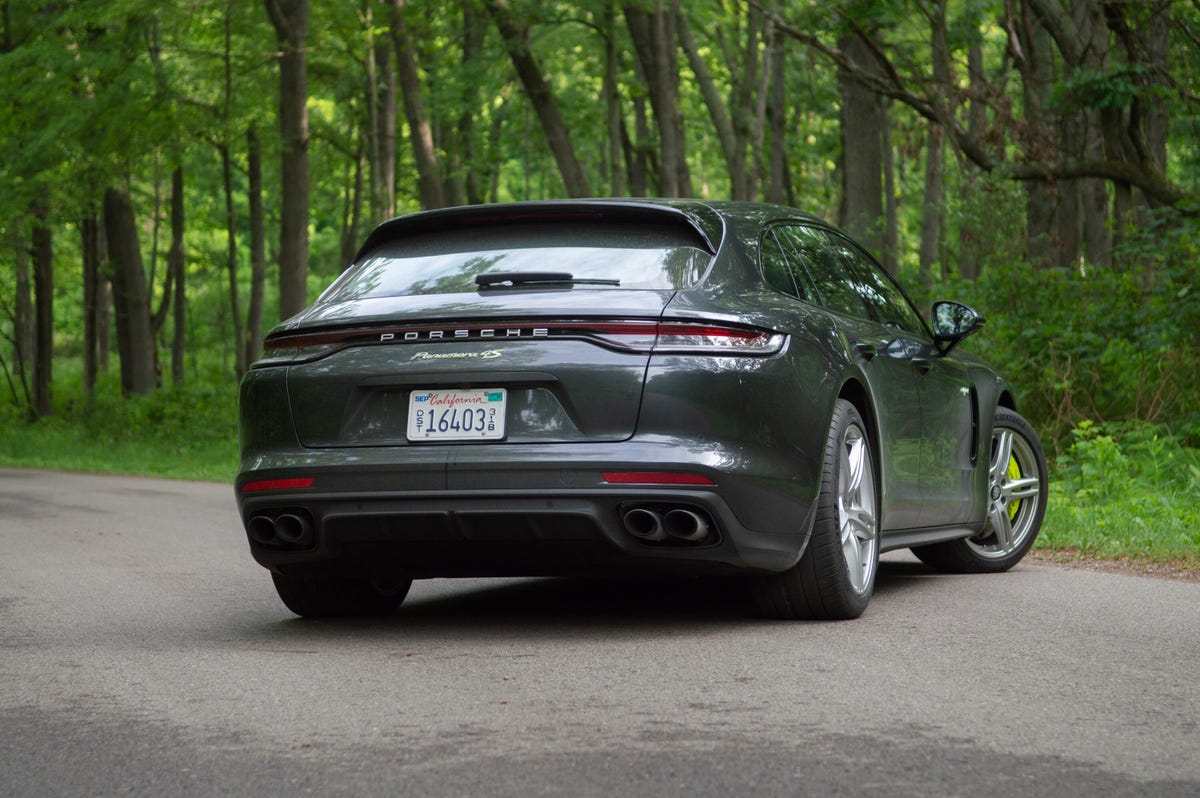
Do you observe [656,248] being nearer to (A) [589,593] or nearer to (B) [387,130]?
(A) [589,593]

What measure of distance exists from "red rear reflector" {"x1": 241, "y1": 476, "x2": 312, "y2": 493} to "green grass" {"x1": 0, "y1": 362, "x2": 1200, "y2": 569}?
14.9 ft

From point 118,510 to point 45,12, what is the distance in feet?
64.3

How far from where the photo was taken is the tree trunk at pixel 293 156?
22.8m

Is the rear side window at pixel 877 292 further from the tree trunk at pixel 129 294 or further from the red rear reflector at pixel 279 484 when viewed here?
the tree trunk at pixel 129 294

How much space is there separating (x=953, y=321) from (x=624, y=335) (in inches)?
93.9

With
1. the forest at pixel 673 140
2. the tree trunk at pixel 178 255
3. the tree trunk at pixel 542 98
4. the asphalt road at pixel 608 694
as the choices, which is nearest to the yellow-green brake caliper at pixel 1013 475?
the asphalt road at pixel 608 694

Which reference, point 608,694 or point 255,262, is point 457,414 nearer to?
point 608,694

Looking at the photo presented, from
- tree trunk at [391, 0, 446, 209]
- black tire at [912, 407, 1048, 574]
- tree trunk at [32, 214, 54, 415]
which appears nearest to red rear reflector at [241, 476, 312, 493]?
black tire at [912, 407, 1048, 574]

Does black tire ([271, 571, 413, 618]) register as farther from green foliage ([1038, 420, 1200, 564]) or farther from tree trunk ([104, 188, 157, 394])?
tree trunk ([104, 188, 157, 394])

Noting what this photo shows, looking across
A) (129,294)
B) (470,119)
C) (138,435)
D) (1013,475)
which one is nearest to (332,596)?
(1013,475)

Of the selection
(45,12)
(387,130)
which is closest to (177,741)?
(387,130)

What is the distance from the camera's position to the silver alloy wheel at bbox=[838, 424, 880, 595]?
5855mm

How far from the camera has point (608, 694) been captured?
4.46m

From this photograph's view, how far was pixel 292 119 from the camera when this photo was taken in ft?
75.0
